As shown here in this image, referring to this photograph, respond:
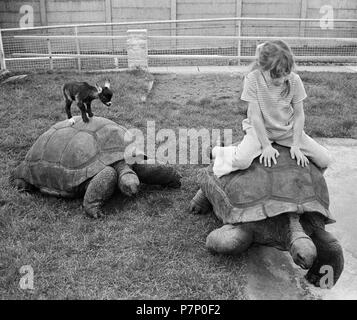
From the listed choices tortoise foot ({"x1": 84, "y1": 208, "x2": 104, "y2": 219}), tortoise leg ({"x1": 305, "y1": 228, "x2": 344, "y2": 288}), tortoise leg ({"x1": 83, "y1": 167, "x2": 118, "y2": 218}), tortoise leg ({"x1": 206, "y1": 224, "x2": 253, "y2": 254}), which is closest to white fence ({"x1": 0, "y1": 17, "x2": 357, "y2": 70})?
tortoise leg ({"x1": 83, "y1": 167, "x2": 118, "y2": 218})

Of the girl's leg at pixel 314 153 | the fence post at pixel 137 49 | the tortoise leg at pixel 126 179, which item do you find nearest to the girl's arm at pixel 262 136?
the girl's leg at pixel 314 153

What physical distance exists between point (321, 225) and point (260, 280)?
597mm

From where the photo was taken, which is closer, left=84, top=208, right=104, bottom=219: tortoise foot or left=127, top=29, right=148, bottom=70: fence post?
left=84, top=208, right=104, bottom=219: tortoise foot

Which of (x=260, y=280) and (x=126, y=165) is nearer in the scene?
(x=260, y=280)

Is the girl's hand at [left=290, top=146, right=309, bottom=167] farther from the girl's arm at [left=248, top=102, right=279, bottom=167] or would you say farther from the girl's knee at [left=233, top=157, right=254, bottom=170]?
the girl's knee at [left=233, top=157, right=254, bottom=170]

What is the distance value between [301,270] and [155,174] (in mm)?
1712

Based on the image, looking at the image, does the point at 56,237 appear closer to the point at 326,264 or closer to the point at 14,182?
the point at 14,182

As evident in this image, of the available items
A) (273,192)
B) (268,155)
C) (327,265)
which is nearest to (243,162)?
(268,155)

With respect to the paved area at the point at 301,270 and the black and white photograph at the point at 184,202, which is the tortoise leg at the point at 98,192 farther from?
the paved area at the point at 301,270

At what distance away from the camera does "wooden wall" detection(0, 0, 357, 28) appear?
14.6m

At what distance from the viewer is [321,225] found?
329 cm

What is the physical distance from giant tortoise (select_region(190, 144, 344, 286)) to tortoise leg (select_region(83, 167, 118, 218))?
3.67 feet

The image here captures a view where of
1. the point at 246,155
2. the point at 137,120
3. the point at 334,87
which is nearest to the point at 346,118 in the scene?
the point at 334,87

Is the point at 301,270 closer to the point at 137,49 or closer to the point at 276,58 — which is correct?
the point at 276,58
